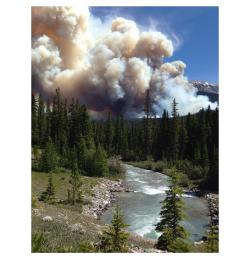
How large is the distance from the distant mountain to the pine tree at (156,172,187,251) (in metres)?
1.81

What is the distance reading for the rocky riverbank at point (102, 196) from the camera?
1124 cm

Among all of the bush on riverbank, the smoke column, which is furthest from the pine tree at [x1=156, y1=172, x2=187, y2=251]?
the smoke column

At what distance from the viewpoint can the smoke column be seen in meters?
10.6

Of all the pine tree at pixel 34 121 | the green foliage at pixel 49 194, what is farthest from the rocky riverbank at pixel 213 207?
the pine tree at pixel 34 121

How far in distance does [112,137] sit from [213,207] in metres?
2.68

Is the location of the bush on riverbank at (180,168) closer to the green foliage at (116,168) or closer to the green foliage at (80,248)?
the green foliage at (116,168)

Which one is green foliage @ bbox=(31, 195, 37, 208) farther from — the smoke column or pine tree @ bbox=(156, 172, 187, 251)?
pine tree @ bbox=(156, 172, 187, 251)

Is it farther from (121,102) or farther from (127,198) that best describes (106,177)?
(121,102)

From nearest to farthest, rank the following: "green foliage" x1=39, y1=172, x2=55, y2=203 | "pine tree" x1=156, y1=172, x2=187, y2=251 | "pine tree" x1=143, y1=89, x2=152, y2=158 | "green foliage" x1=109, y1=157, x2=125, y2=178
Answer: "pine tree" x1=156, y1=172, x2=187, y2=251
"pine tree" x1=143, y1=89, x2=152, y2=158
"green foliage" x1=109, y1=157, x2=125, y2=178
"green foliage" x1=39, y1=172, x2=55, y2=203

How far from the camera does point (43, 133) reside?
11.0 m

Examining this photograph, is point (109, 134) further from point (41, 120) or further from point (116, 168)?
point (41, 120)

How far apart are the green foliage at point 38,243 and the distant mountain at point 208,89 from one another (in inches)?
172

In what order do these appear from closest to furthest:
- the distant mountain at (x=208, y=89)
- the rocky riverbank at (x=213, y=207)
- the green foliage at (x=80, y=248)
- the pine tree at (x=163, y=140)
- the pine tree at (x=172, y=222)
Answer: the green foliage at (x=80, y=248)
the pine tree at (x=172, y=222)
the distant mountain at (x=208, y=89)
the rocky riverbank at (x=213, y=207)
the pine tree at (x=163, y=140)
